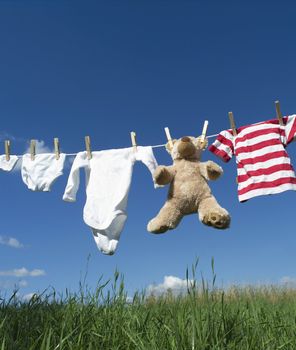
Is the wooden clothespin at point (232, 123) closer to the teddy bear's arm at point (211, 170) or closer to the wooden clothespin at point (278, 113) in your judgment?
the wooden clothespin at point (278, 113)

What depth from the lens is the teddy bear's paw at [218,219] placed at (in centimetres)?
350

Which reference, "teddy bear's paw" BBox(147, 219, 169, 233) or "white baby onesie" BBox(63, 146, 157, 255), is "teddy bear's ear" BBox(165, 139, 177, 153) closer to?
"white baby onesie" BBox(63, 146, 157, 255)

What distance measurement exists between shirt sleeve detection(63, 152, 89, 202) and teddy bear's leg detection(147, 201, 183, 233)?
1440 mm

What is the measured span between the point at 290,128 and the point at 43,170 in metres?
2.91

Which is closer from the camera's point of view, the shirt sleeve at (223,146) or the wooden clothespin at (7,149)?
the shirt sleeve at (223,146)

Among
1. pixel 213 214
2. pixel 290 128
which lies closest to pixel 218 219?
pixel 213 214

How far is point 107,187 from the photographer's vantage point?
16.0 feet

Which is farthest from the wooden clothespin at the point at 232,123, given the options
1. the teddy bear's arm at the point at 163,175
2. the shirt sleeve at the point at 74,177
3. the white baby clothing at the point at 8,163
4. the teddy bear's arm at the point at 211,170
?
the white baby clothing at the point at 8,163

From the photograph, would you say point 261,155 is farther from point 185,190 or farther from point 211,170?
point 185,190

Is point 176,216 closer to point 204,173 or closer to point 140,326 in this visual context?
point 204,173

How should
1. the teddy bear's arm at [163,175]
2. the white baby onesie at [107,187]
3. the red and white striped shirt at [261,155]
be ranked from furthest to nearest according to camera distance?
the white baby onesie at [107,187] < the red and white striped shirt at [261,155] < the teddy bear's arm at [163,175]

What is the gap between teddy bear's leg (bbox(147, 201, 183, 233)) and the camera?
148 inches

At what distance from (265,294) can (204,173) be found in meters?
4.84

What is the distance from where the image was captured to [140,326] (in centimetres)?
233
